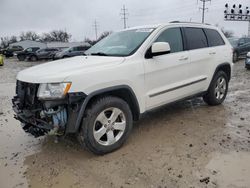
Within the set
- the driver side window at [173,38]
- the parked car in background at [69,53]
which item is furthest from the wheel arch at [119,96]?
the parked car in background at [69,53]

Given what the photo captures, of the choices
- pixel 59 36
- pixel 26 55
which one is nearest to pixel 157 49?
pixel 26 55

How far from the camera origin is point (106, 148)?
3230 millimetres

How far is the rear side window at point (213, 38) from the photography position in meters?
4.91

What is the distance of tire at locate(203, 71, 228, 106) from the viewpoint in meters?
5.05

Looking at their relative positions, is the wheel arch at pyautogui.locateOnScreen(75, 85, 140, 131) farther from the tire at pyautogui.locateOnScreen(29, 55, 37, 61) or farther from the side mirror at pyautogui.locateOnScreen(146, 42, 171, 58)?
the tire at pyautogui.locateOnScreen(29, 55, 37, 61)

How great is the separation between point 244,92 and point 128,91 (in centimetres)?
480

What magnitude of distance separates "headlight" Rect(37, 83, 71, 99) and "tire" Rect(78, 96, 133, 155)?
0.42 m

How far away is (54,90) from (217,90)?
387cm

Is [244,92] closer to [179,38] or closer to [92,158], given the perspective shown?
[179,38]

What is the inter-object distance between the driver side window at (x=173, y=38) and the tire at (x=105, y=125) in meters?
1.41

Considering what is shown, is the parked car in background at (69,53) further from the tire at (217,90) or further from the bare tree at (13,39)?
the bare tree at (13,39)

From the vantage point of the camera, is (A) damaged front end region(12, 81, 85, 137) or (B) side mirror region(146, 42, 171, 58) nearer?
(A) damaged front end region(12, 81, 85, 137)

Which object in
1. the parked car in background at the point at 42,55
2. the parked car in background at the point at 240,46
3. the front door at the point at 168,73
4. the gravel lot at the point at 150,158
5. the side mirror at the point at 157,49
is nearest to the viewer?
the gravel lot at the point at 150,158

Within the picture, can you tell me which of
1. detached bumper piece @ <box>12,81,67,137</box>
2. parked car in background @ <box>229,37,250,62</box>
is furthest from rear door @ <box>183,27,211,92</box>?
parked car in background @ <box>229,37,250,62</box>
